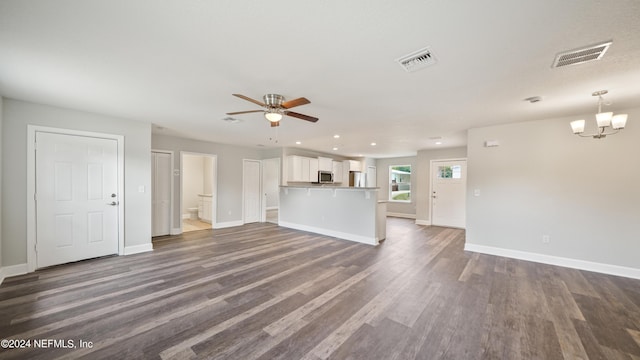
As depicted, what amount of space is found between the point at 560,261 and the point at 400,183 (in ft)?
19.3

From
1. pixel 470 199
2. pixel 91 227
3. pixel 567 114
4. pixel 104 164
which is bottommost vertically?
pixel 91 227

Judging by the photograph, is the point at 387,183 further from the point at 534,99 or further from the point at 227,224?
the point at 534,99

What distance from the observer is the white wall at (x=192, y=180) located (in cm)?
841

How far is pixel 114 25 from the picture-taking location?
1672 millimetres

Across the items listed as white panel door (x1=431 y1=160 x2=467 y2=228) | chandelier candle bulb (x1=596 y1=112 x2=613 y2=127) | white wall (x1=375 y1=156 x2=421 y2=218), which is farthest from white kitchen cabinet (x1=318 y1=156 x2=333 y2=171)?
chandelier candle bulb (x1=596 y1=112 x2=613 y2=127)

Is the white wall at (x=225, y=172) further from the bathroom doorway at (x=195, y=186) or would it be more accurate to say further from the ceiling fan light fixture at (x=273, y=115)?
the ceiling fan light fixture at (x=273, y=115)

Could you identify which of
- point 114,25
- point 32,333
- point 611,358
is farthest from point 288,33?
point 611,358

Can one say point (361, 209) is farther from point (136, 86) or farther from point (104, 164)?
point (104, 164)

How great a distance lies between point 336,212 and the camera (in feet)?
19.2

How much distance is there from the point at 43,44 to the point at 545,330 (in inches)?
201

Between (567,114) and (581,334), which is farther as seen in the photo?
(567,114)

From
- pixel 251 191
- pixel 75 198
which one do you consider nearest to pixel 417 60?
pixel 75 198

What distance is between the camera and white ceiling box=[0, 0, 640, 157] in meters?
1.51

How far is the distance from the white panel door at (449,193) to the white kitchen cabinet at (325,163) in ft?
11.6
